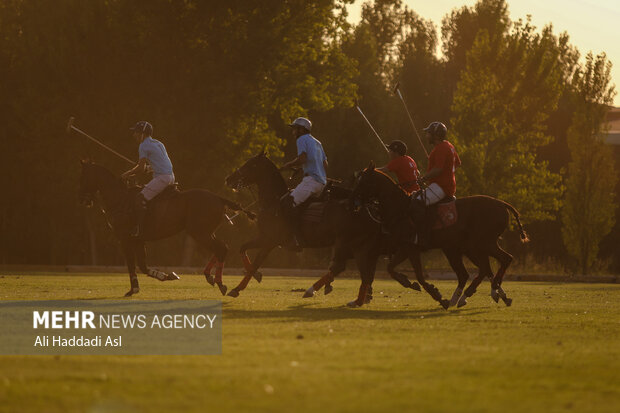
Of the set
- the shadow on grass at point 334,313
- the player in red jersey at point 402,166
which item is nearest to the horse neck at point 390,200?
the player in red jersey at point 402,166

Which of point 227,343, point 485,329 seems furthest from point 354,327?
point 227,343

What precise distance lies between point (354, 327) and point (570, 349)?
9.19ft

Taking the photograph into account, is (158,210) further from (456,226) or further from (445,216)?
(456,226)

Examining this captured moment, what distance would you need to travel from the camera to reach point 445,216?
1852 cm

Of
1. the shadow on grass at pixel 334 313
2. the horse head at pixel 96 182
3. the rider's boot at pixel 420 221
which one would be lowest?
the shadow on grass at pixel 334 313

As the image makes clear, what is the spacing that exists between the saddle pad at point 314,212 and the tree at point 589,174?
25.4 metres

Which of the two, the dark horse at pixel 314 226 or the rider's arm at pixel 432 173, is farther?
the dark horse at pixel 314 226

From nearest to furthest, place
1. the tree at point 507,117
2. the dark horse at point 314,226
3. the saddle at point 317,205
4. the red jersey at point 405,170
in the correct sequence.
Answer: the dark horse at point 314,226, the saddle at point 317,205, the red jersey at point 405,170, the tree at point 507,117

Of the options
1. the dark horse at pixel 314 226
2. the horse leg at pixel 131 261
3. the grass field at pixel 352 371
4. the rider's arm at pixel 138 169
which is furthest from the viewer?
the horse leg at pixel 131 261

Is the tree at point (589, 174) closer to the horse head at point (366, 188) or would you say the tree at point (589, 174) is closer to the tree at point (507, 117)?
the tree at point (507, 117)

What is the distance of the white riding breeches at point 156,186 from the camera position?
1997cm

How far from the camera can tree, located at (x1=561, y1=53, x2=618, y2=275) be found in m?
42.6

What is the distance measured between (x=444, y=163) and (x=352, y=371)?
9033 mm

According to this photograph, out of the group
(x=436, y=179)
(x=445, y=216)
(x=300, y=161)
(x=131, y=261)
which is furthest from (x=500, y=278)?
(x=131, y=261)
